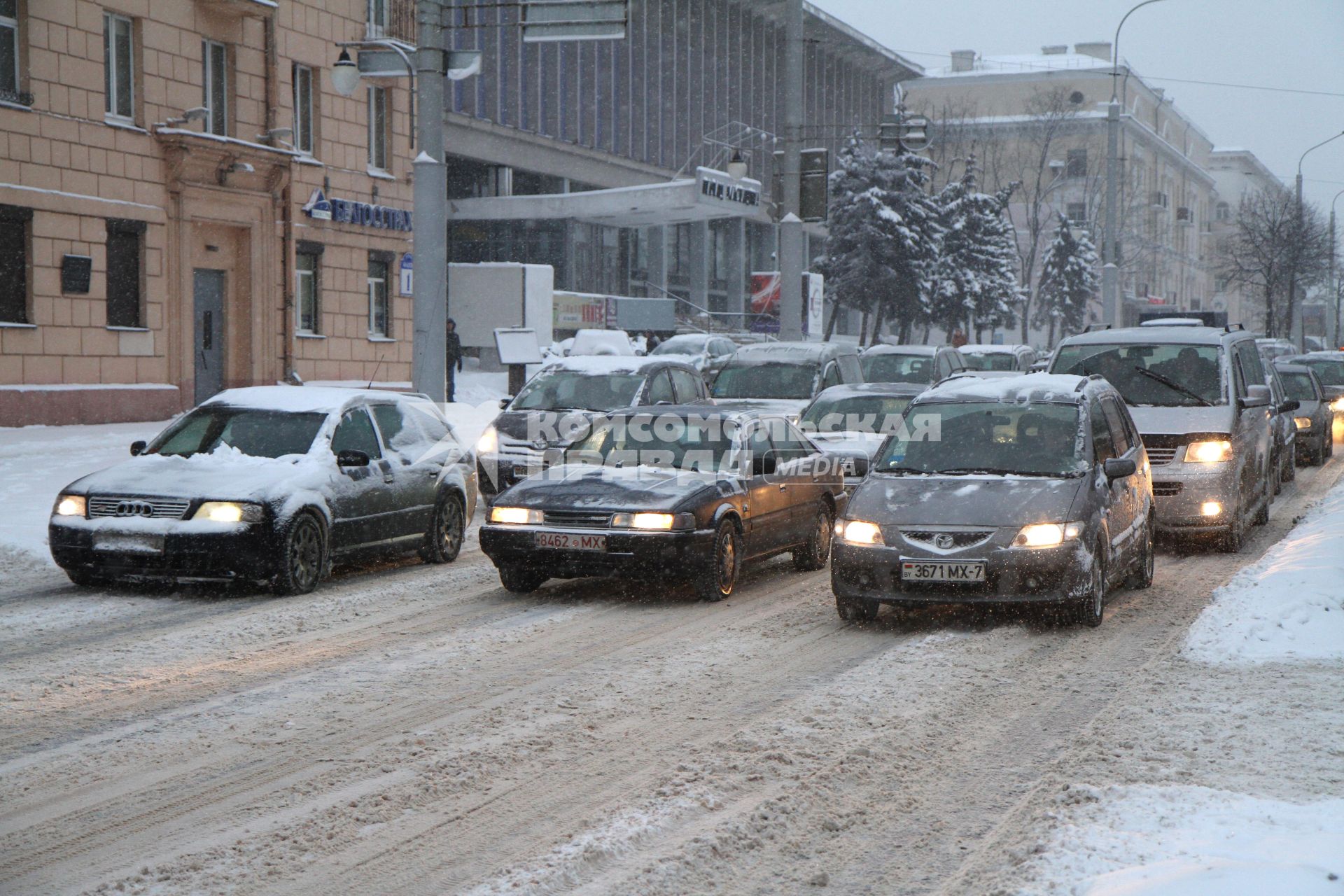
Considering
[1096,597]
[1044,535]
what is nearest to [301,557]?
[1044,535]

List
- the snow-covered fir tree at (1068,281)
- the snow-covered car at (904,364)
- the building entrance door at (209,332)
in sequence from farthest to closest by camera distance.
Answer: the snow-covered fir tree at (1068,281) < the building entrance door at (209,332) < the snow-covered car at (904,364)

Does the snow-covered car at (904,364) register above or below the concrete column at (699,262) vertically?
below

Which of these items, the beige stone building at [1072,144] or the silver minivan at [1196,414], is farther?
the beige stone building at [1072,144]

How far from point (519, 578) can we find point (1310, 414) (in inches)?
668

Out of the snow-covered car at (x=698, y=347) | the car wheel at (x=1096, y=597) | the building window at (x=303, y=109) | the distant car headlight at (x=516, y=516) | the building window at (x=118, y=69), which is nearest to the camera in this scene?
the car wheel at (x=1096, y=597)

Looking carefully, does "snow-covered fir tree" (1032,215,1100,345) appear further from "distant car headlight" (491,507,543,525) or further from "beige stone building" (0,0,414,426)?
"distant car headlight" (491,507,543,525)

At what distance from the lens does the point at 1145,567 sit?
11.4 m

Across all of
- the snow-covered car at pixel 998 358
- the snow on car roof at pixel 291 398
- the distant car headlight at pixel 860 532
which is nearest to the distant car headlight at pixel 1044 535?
the distant car headlight at pixel 860 532

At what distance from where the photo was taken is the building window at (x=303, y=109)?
2981 cm

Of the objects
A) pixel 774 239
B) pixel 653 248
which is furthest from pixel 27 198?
pixel 774 239

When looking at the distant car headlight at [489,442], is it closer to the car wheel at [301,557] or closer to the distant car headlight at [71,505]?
the car wheel at [301,557]

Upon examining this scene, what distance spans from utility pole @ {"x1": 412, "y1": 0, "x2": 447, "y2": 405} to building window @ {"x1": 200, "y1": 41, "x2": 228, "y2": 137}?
11.1 metres

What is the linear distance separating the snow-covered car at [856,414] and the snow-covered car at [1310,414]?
351 inches

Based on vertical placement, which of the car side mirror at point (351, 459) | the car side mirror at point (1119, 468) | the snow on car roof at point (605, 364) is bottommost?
the car side mirror at point (351, 459)
